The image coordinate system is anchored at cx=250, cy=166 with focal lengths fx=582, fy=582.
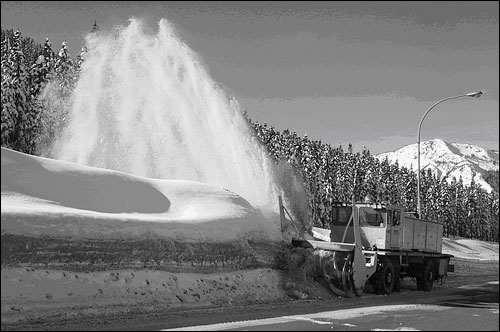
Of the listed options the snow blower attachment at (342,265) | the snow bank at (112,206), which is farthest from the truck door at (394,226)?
the snow bank at (112,206)

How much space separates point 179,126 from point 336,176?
74343 millimetres

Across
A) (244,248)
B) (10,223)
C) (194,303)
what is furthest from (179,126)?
(10,223)

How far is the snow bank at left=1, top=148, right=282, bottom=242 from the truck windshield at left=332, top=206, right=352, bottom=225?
12.7 ft

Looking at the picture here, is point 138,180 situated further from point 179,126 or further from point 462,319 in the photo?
point 462,319

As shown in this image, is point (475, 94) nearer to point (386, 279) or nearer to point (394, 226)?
point (394, 226)

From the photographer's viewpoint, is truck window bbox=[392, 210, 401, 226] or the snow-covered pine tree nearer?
truck window bbox=[392, 210, 401, 226]

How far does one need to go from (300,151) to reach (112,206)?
67.2 m

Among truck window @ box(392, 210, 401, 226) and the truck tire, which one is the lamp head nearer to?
the truck tire

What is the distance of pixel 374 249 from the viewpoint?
19.6m

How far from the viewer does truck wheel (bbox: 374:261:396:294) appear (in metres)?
19.5

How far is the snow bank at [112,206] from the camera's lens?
39.4ft

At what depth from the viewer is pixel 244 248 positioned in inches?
617

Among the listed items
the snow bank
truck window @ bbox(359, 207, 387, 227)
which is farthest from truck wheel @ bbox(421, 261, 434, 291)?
the snow bank

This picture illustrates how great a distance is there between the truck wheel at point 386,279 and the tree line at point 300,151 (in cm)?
276
